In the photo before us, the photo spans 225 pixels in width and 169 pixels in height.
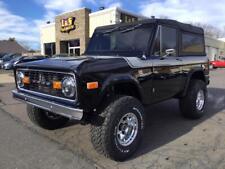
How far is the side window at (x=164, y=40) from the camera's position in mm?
4914

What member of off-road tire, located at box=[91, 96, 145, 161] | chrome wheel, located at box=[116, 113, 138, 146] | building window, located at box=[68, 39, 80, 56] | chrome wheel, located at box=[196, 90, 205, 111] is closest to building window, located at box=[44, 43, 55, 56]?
building window, located at box=[68, 39, 80, 56]

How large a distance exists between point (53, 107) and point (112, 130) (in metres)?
0.91

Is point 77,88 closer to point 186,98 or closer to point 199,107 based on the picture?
point 186,98

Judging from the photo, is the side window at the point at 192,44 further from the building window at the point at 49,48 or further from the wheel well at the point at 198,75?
the building window at the point at 49,48

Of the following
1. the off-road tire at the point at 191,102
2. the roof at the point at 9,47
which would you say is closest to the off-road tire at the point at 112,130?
the off-road tire at the point at 191,102

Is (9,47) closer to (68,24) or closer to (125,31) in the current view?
(68,24)

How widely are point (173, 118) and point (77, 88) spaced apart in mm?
3630

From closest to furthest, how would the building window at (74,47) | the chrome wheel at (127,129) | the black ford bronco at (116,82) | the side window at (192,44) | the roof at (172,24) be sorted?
the black ford bronco at (116,82) → the chrome wheel at (127,129) → the roof at (172,24) → the side window at (192,44) → the building window at (74,47)

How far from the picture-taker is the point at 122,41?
5.20m

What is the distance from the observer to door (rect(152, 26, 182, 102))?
4.84 metres

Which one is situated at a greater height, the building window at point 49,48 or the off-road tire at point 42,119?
the building window at point 49,48

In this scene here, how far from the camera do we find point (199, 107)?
648 centimetres

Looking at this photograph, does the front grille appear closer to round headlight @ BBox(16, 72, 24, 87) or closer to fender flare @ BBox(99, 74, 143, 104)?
round headlight @ BBox(16, 72, 24, 87)

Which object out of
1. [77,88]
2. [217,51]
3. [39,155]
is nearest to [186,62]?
[77,88]
